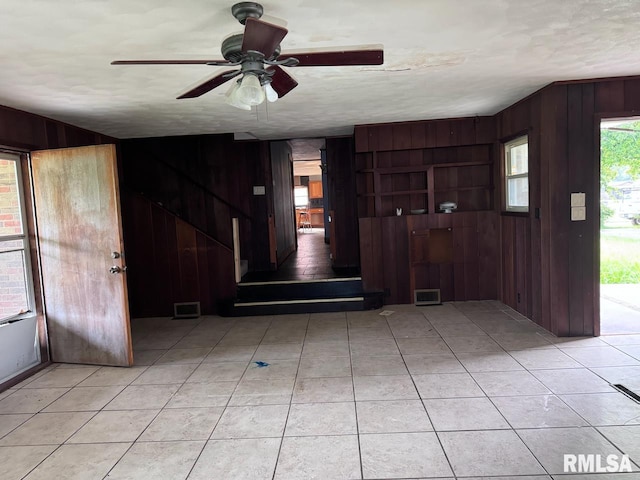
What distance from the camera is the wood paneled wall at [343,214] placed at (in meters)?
6.67

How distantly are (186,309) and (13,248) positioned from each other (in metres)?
2.25

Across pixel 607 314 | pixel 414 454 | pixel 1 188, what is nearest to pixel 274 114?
pixel 1 188

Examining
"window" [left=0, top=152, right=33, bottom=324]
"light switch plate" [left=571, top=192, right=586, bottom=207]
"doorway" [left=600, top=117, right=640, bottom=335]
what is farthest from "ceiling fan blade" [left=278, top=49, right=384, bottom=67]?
"doorway" [left=600, top=117, right=640, bottom=335]

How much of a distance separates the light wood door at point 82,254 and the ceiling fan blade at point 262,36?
2349 millimetres

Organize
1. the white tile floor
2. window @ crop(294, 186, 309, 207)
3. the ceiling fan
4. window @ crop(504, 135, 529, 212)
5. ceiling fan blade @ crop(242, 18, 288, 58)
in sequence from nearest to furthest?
ceiling fan blade @ crop(242, 18, 288, 58), the ceiling fan, the white tile floor, window @ crop(504, 135, 529, 212), window @ crop(294, 186, 309, 207)

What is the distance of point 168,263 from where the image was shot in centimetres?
568

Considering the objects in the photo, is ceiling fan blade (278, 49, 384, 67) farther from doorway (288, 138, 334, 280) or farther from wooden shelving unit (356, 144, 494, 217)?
doorway (288, 138, 334, 280)

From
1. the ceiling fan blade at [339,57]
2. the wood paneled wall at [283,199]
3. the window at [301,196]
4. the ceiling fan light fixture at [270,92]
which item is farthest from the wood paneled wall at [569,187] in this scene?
the window at [301,196]

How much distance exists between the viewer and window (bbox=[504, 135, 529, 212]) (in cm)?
480

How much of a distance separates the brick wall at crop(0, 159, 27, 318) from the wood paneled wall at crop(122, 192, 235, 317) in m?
1.65

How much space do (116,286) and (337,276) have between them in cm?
298

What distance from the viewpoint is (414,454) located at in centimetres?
236

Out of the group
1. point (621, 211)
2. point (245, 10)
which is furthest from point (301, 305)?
point (621, 211)

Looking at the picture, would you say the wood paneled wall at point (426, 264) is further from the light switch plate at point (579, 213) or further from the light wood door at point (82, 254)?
the light wood door at point (82, 254)
